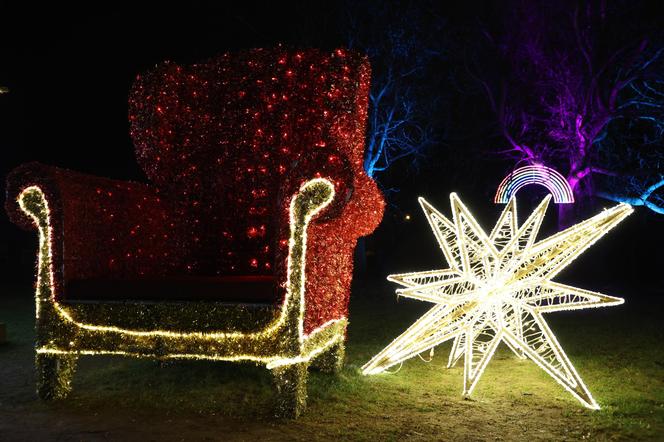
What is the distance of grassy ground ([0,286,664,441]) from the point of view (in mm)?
3439

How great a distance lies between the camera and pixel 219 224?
16.9ft

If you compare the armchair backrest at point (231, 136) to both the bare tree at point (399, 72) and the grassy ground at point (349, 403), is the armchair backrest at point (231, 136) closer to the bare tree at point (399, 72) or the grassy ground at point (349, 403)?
the grassy ground at point (349, 403)

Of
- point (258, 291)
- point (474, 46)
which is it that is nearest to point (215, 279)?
point (258, 291)

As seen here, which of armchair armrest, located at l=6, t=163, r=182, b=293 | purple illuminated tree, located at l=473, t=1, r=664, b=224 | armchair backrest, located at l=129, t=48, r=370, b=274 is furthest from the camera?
purple illuminated tree, located at l=473, t=1, r=664, b=224

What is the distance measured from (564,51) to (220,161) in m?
10.1

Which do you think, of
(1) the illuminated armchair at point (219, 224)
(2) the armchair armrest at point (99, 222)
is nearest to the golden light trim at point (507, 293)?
(1) the illuminated armchair at point (219, 224)

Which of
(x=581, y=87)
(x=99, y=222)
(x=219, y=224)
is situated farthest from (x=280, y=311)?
(x=581, y=87)

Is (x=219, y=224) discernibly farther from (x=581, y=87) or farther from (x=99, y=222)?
(x=581, y=87)

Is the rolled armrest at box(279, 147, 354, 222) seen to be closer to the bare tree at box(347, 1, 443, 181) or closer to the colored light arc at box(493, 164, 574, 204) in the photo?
the colored light arc at box(493, 164, 574, 204)

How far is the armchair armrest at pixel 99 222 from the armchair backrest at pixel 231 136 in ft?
0.93

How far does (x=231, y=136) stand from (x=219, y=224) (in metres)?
0.76

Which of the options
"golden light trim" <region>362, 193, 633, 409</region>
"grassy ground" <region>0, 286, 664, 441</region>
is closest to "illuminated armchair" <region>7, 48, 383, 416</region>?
"grassy ground" <region>0, 286, 664, 441</region>

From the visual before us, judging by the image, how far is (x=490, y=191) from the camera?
15203 millimetres

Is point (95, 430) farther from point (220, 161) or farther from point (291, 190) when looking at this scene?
point (220, 161)
